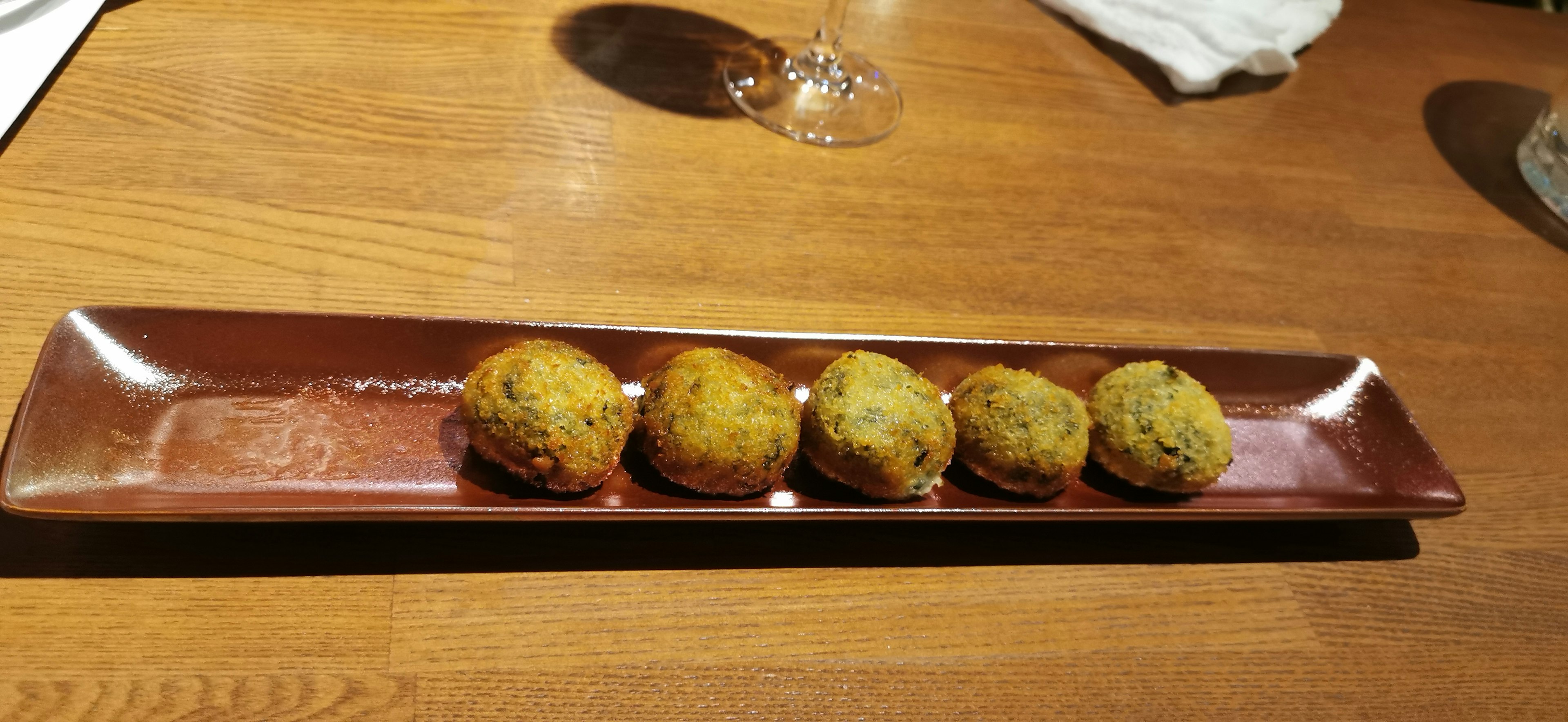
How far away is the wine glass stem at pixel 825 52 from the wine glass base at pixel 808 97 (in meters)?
0.02

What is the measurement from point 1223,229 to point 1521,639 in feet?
2.96

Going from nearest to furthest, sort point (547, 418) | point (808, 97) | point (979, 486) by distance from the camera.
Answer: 1. point (547, 418)
2. point (979, 486)
3. point (808, 97)

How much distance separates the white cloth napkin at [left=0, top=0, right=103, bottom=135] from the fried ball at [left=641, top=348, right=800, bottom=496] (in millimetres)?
1039

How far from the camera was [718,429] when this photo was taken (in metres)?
1.25

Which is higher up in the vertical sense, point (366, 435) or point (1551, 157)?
point (366, 435)

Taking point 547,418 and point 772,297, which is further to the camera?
point 772,297

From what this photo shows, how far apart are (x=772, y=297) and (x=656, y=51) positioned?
2.20ft

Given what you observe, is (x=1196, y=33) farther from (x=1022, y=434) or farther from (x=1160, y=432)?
(x=1022, y=434)

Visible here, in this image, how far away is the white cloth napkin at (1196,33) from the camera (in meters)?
2.40

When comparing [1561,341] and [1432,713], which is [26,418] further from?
[1561,341]

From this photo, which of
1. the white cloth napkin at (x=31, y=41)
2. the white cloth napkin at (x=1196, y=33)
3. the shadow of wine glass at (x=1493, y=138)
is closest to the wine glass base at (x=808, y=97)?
the white cloth napkin at (x=1196, y=33)

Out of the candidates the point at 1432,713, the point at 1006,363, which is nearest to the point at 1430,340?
the point at 1432,713

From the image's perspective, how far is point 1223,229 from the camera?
83.2 inches

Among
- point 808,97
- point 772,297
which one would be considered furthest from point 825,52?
point 772,297
